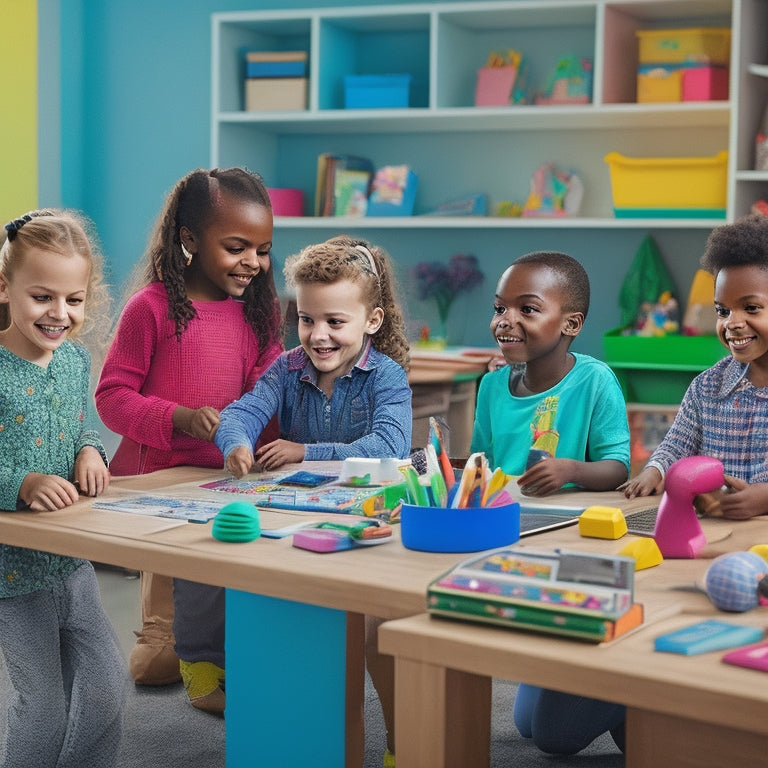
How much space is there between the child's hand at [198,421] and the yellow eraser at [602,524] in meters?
0.76

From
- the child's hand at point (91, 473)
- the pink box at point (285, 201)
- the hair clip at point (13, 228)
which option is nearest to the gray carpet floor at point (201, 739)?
the child's hand at point (91, 473)

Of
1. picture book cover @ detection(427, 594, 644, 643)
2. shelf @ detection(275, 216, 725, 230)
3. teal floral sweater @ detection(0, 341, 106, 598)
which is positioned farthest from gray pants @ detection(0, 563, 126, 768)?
shelf @ detection(275, 216, 725, 230)

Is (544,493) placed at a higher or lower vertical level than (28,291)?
lower

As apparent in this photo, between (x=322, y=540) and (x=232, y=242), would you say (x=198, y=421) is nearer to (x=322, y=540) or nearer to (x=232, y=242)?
(x=232, y=242)

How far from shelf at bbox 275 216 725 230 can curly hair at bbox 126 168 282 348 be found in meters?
1.83

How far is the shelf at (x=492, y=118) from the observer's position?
3773mm

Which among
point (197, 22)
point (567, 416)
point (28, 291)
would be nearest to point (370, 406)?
point (567, 416)

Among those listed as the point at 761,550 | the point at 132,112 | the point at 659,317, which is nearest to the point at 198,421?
the point at 761,550

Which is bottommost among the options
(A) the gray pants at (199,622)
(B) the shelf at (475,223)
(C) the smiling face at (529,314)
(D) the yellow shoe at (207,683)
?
(D) the yellow shoe at (207,683)

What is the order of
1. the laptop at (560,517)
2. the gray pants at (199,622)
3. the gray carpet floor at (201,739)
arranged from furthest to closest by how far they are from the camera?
the gray pants at (199,622)
the gray carpet floor at (201,739)
the laptop at (560,517)

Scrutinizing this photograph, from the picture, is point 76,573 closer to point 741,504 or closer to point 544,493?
point 544,493

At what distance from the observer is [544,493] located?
1.78m

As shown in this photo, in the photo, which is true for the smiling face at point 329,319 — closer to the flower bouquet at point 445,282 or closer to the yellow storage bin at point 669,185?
the yellow storage bin at point 669,185

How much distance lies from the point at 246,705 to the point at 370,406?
0.80m
